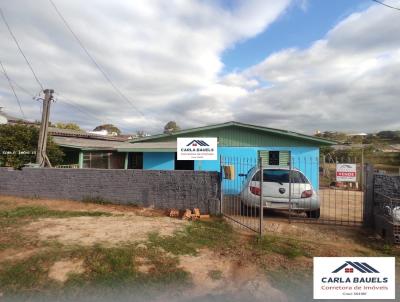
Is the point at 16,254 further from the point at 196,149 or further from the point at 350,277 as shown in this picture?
the point at 196,149

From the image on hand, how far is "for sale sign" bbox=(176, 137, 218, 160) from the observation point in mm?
11508

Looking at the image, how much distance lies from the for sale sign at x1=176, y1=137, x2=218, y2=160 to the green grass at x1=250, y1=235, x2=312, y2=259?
5152 mm

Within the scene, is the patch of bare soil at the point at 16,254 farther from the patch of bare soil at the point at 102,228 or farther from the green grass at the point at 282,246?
the green grass at the point at 282,246

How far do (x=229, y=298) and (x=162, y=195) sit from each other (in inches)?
231

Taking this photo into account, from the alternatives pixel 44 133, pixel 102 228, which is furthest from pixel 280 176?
pixel 44 133

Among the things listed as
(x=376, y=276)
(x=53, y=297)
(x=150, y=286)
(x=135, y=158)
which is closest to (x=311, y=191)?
(x=376, y=276)

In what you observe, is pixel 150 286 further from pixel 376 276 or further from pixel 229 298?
pixel 376 276

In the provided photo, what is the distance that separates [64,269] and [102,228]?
2424mm

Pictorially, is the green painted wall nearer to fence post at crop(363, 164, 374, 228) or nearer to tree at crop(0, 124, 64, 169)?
tree at crop(0, 124, 64, 169)

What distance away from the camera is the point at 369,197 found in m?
7.59

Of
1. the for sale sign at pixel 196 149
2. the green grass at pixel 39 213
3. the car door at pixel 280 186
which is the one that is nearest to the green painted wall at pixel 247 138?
the for sale sign at pixel 196 149

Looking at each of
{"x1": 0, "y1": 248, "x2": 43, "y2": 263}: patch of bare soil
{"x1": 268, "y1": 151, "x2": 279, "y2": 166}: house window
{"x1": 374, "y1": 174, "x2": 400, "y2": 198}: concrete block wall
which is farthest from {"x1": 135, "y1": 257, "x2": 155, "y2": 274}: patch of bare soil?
{"x1": 268, "y1": 151, "x2": 279, "y2": 166}: house window

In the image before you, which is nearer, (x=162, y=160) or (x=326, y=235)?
(x=326, y=235)

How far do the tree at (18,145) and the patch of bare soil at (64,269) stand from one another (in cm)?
1132
